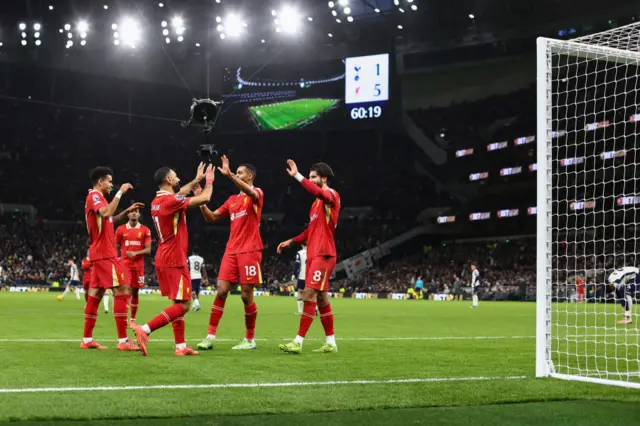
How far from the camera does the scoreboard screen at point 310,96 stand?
4572 centimetres

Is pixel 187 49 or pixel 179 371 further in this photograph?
pixel 187 49

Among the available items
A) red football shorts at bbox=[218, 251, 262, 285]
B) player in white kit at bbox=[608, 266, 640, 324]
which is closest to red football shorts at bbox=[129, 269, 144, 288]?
red football shorts at bbox=[218, 251, 262, 285]

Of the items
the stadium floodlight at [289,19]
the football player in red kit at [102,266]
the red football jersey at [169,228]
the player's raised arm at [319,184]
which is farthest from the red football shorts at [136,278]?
the stadium floodlight at [289,19]

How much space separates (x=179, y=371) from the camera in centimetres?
748

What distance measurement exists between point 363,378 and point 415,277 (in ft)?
144

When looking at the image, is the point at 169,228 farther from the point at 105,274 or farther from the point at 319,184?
the point at 319,184

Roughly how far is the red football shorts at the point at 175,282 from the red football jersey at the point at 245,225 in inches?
41.1

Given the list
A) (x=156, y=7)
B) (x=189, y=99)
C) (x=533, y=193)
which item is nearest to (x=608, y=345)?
(x=156, y=7)

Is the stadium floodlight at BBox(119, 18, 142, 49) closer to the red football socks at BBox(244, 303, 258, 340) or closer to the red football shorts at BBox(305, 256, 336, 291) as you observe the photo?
the red football socks at BBox(244, 303, 258, 340)

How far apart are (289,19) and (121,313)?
1412 inches

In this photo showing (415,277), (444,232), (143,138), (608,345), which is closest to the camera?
(608,345)

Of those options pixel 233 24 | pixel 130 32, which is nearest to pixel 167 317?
pixel 233 24

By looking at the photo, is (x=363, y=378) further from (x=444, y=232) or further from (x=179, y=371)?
(x=444, y=232)

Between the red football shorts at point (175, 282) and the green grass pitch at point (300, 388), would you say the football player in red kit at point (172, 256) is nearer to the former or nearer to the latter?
the red football shorts at point (175, 282)
